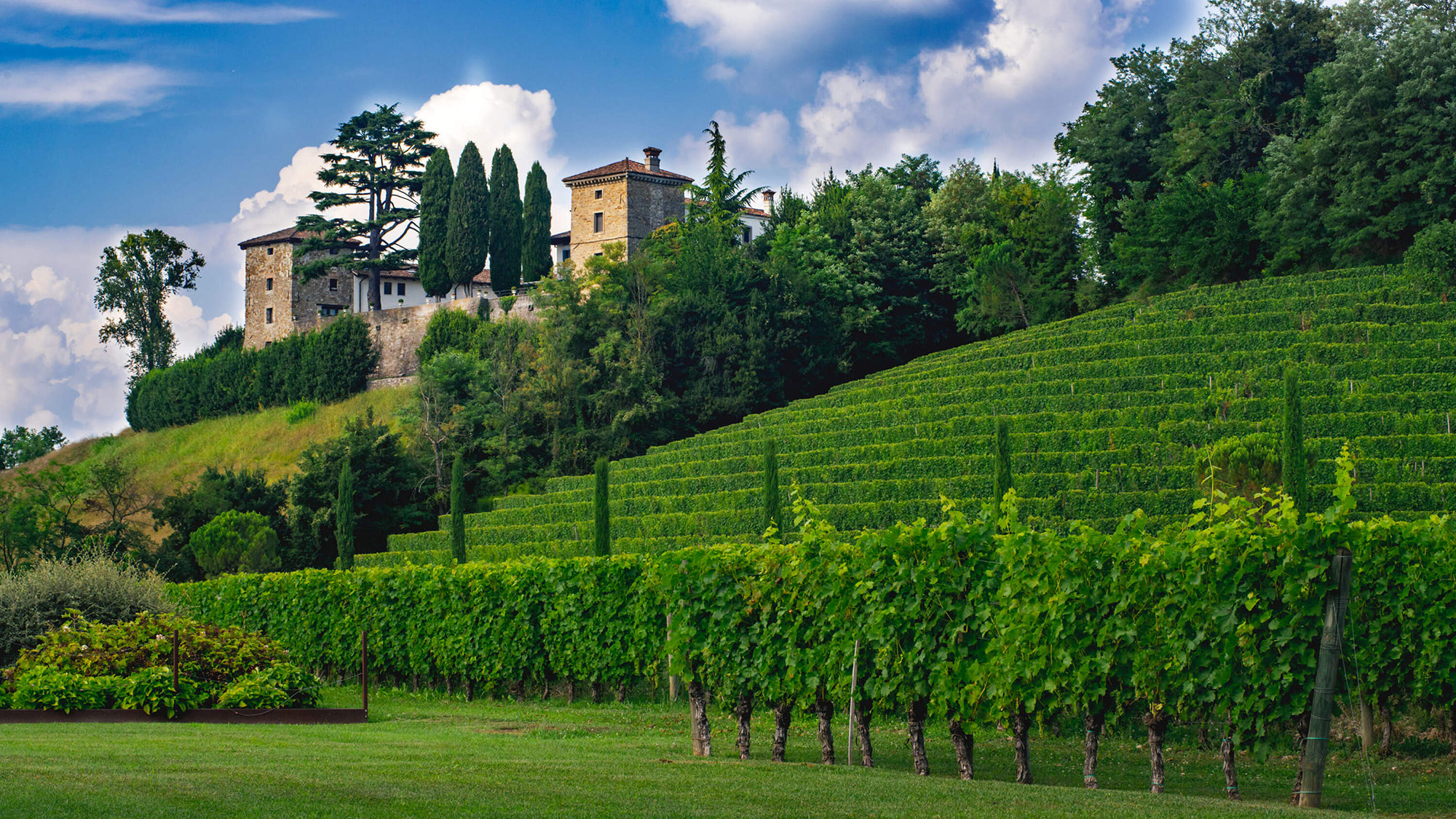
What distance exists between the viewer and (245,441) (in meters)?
52.4

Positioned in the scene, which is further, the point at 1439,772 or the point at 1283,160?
the point at 1283,160

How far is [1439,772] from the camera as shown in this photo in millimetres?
10680

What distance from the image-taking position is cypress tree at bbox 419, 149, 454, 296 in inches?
2095

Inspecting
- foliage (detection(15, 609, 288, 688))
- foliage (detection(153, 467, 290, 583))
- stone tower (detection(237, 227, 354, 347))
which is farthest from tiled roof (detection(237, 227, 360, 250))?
foliage (detection(15, 609, 288, 688))

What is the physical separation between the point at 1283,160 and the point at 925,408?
1903cm

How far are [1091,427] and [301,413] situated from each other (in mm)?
Result: 36951

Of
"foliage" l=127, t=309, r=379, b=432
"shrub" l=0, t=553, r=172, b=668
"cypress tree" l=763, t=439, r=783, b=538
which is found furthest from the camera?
"foliage" l=127, t=309, r=379, b=432

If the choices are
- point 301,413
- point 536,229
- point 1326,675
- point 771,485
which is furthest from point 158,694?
point 536,229

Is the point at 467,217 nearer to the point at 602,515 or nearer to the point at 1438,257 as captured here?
the point at 602,515

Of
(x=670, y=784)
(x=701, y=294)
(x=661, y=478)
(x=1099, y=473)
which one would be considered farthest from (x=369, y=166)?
(x=670, y=784)

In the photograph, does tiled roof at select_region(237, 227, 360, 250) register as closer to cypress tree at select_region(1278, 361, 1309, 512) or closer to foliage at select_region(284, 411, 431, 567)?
foliage at select_region(284, 411, 431, 567)

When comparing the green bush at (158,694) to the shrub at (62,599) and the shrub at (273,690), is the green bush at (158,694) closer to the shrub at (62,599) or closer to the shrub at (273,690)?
the shrub at (273,690)

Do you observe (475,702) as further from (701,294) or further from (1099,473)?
(701,294)

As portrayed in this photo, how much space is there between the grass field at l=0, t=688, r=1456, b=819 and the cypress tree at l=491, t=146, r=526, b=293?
1620 inches
